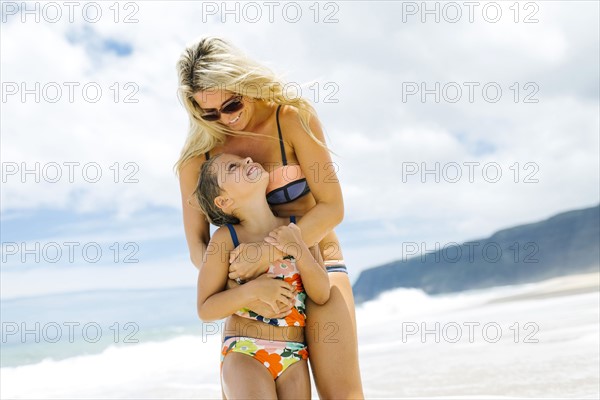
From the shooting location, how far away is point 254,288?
3.11 metres

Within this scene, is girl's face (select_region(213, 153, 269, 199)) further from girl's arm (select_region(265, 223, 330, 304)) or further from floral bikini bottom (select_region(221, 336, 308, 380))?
floral bikini bottom (select_region(221, 336, 308, 380))

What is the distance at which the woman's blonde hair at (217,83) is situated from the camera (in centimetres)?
346

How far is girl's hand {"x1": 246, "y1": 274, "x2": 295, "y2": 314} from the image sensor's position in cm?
312

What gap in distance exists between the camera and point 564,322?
9484 mm

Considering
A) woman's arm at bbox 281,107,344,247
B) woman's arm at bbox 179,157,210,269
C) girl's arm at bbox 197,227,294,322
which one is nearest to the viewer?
girl's arm at bbox 197,227,294,322

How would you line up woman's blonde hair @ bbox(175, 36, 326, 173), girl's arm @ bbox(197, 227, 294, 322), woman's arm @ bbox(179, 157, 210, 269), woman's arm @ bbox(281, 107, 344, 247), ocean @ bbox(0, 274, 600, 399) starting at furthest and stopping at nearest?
ocean @ bbox(0, 274, 600, 399) → woman's arm @ bbox(179, 157, 210, 269) → woman's blonde hair @ bbox(175, 36, 326, 173) → woman's arm @ bbox(281, 107, 344, 247) → girl's arm @ bbox(197, 227, 294, 322)

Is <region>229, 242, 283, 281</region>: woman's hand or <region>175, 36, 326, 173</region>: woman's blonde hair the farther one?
<region>175, 36, 326, 173</region>: woman's blonde hair

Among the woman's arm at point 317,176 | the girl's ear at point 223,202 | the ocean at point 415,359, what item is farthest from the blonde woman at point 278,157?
the ocean at point 415,359

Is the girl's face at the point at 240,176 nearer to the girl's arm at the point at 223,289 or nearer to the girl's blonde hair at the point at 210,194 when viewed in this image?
the girl's blonde hair at the point at 210,194

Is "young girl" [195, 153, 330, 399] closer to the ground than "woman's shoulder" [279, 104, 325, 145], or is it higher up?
closer to the ground

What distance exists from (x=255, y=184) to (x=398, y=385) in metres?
3.94

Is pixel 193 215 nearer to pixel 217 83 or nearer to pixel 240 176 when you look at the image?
pixel 240 176

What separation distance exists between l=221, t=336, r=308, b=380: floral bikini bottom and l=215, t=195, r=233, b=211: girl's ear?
1.81 ft

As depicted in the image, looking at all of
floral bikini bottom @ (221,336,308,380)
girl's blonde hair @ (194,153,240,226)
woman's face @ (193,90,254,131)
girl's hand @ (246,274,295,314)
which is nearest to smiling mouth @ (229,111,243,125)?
woman's face @ (193,90,254,131)
